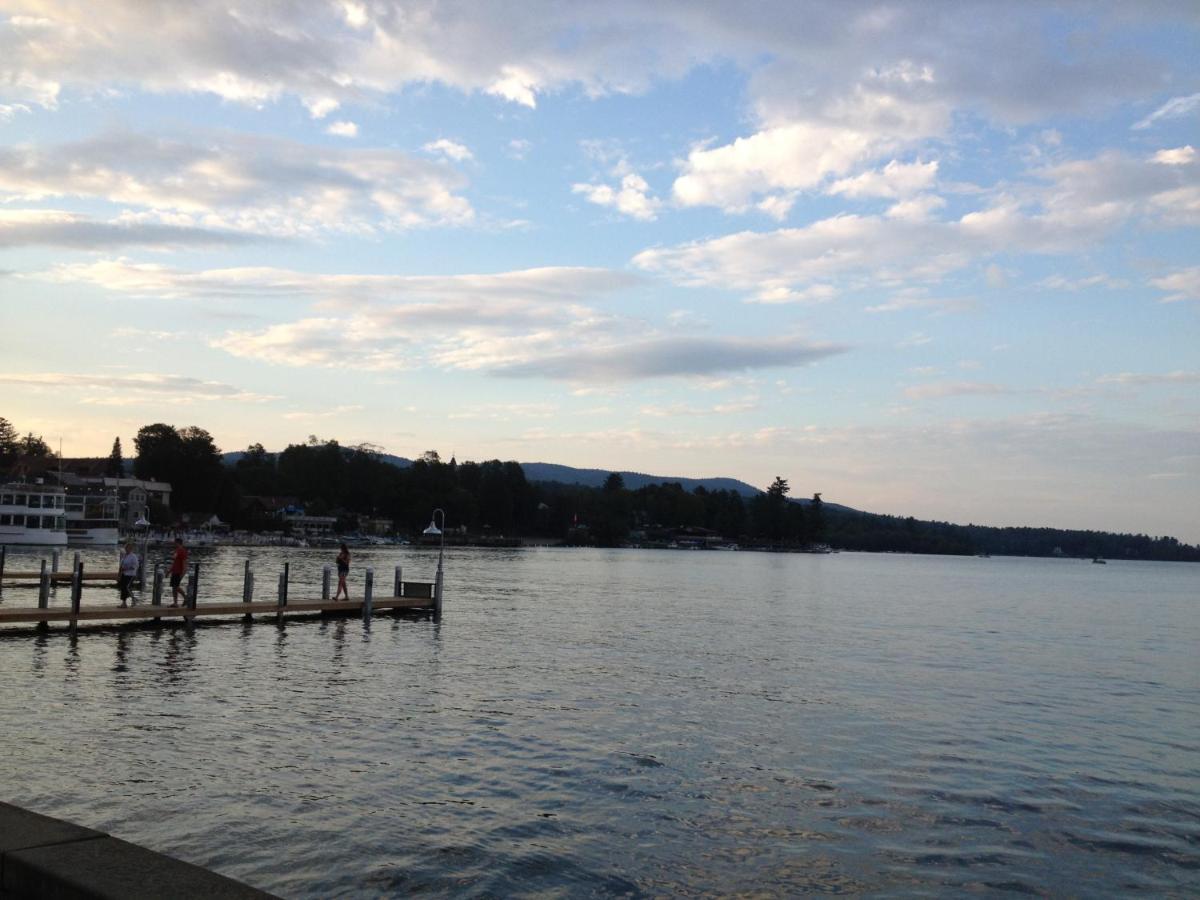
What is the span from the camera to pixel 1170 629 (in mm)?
61406

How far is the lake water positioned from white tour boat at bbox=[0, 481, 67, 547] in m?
82.9

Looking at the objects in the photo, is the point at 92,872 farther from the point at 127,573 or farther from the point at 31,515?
the point at 31,515

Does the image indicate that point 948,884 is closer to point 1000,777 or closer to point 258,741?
point 1000,777

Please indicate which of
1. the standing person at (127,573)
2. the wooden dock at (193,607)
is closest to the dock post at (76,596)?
the wooden dock at (193,607)

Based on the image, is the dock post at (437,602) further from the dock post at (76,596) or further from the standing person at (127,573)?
the dock post at (76,596)

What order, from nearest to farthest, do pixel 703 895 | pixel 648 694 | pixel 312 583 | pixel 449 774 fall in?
pixel 703 895 < pixel 449 774 < pixel 648 694 < pixel 312 583

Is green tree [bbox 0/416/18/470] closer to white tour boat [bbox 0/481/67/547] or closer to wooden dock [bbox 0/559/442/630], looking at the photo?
white tour boat [bbox 0/481/67/547]

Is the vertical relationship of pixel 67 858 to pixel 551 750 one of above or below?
above

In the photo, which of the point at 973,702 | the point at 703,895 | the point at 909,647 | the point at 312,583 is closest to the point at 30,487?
the point at 312,583

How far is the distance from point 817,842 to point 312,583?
60260mm

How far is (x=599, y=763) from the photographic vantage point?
18438 millimetres

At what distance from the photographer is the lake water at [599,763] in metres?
13.3

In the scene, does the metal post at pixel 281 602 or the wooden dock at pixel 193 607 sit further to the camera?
the metal post at pixel 281 602

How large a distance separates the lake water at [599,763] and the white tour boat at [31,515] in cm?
8290
